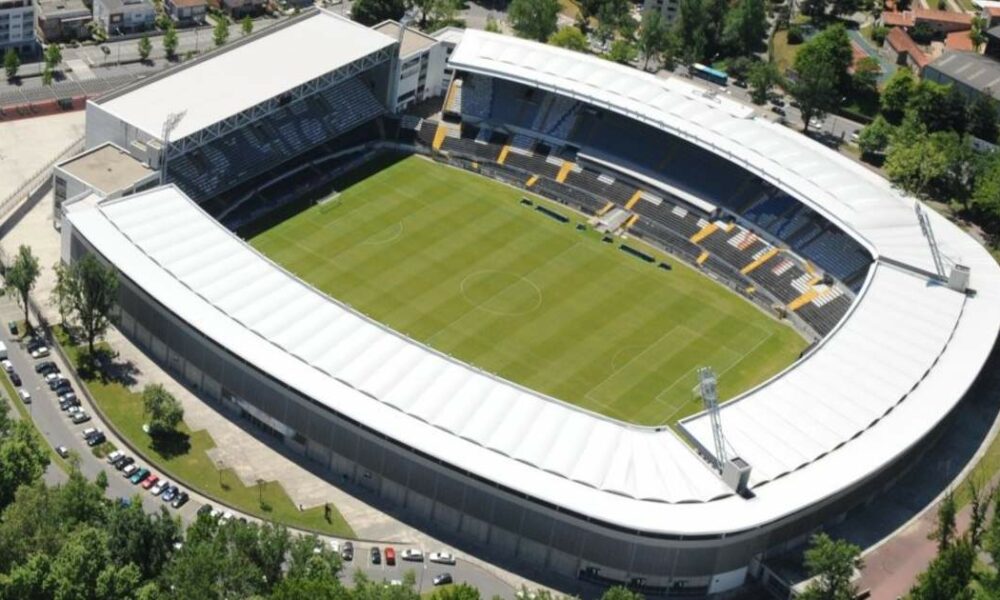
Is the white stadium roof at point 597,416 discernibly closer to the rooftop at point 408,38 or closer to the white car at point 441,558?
the white car at point 441,558

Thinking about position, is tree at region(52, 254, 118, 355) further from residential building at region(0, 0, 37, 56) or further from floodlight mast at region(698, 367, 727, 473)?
residential building at region(0, 0, 37, 56)

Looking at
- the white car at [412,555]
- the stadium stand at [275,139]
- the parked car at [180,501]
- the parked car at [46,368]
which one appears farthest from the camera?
the stadium stand at [275,139]

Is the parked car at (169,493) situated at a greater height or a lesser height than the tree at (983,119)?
lesser

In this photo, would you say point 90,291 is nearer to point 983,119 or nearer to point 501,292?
point 501,292

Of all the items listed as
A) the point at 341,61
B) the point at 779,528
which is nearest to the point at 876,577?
the point at 779,528

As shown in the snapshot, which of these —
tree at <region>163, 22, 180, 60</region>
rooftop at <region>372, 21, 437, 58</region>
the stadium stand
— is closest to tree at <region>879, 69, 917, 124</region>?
rooftop at <region>372, 21, 437, 58</region>

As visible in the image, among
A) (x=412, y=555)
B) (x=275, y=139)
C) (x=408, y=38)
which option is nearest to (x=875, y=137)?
(x=408, y=38)

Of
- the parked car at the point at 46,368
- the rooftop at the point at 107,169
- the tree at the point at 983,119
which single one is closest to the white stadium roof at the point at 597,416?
the rooftop at the point at 107,169
